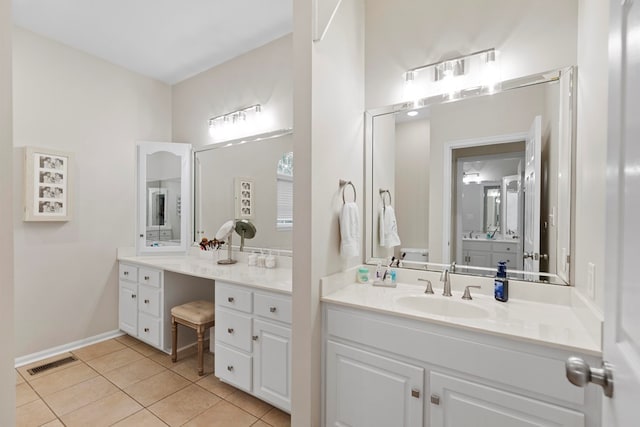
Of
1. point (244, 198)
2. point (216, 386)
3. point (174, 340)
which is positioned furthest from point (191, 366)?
point (244, 198)

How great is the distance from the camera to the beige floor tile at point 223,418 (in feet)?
5.98

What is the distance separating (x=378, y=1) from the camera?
203 centimetres

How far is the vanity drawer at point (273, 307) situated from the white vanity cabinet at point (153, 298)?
1179mm

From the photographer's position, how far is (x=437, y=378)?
50.4 inches

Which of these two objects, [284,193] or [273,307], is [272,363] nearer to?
[273,307]

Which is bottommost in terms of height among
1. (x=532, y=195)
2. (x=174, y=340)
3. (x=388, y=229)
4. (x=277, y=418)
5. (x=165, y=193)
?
(x=277, y=418)

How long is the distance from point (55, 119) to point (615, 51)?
369 centimetres

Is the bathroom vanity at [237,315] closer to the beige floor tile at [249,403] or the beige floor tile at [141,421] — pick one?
the beige floor tile at [249,403]

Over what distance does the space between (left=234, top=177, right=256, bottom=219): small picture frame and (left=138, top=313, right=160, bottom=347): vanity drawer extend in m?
1.21

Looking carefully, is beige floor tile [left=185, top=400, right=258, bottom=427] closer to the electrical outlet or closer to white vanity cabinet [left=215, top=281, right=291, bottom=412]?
white vanity cabinet [left=215, top=281, right=291, bottom=412]

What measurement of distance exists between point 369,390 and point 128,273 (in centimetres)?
267

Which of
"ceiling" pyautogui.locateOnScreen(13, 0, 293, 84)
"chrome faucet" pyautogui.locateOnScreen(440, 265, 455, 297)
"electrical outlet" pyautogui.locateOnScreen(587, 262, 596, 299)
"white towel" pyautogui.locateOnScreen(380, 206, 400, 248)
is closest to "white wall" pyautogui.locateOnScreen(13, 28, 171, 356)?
"ceiling" pyautogui.locateOnScreen(13, 0, 293, 84)

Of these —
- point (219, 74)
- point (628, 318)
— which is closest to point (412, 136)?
point (628, 318)

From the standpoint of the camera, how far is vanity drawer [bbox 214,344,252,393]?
77.5 inches
